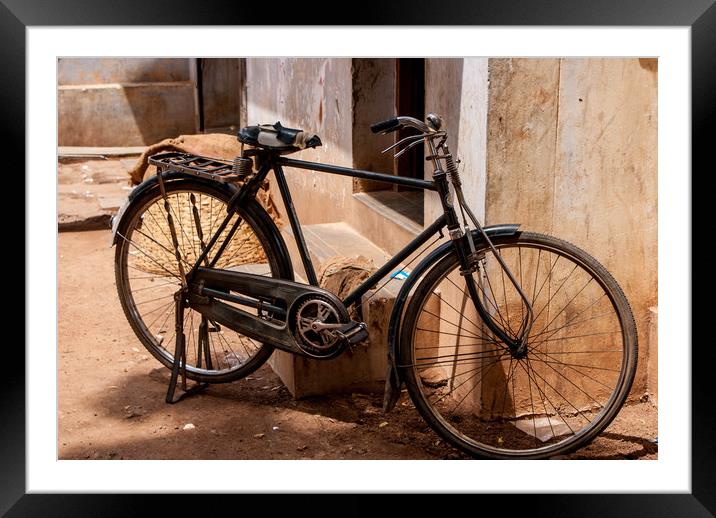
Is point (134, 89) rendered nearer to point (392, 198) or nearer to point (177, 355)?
point (392, 198)

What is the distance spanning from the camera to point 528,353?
4.34m

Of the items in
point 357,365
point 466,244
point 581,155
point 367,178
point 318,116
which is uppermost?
point 318,116

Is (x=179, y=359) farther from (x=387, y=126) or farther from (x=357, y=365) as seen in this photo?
(x=387, y=126)

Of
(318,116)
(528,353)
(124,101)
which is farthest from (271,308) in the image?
(124,101)

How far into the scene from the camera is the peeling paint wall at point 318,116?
603 cm

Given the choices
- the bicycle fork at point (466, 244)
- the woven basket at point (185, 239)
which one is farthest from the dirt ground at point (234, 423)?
the woven basket at point (185, 239)

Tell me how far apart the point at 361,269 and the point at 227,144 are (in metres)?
3.92

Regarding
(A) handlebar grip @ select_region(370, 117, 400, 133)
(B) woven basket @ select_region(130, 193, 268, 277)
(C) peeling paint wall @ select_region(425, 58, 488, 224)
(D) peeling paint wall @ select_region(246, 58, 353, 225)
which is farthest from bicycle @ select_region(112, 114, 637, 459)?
(D) peeling paint wall @ select_region(246, 58, 353, 225)

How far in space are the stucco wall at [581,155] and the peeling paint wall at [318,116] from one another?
6.31ft

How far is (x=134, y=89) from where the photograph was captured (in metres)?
12.5

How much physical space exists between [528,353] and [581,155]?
0.91 m

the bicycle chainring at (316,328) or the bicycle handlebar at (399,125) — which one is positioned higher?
the bicycle handlebar at (399,125)

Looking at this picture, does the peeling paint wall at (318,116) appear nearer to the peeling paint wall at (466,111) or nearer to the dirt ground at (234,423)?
the peeling paint wall at (466,111)
